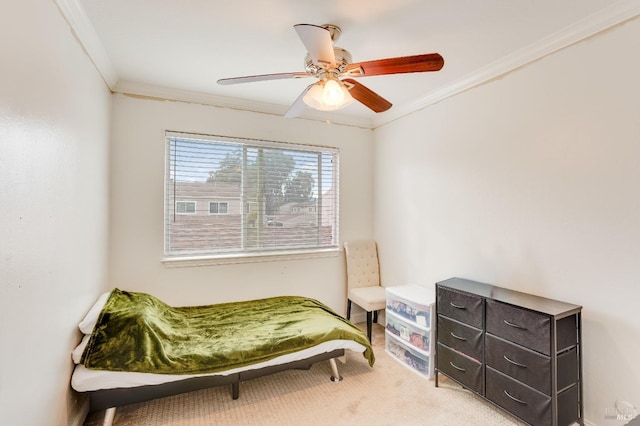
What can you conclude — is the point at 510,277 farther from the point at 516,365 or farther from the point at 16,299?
the point at 16,299

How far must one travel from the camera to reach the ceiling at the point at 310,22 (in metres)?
1.73

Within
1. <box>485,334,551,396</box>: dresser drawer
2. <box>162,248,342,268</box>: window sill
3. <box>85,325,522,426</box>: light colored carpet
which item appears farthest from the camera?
<box>162,248,342,268</box>: window sill

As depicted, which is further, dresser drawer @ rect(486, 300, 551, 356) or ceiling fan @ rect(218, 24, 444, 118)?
dresser drawer @ rect(486, 300, 551, 356)

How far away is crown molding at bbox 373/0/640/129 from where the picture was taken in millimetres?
1714

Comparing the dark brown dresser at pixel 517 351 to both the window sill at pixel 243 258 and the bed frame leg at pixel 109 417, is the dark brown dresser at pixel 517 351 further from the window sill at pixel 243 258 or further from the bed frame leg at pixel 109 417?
the bed frame leg at pixel 109 417

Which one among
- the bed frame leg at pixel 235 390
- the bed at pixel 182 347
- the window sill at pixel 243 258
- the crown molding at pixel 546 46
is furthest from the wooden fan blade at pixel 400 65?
the bed frame leg at pixel 235 390

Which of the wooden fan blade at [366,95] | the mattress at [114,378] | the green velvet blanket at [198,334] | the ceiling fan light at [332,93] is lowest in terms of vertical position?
the mattress at [114,378]

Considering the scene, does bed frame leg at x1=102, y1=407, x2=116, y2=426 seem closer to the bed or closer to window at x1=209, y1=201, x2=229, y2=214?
the bed

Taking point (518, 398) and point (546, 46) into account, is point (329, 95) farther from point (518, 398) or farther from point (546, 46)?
point (518, 398)

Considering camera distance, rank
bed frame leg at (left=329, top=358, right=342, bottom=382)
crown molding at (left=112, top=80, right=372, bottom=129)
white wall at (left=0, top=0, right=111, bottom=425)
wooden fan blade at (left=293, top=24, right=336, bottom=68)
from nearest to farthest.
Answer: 1. white wall at (left=0, top=0, right=111, bottom=425)
2. wooden fan blade at (left=293, top=24, right=336, bottom=68)
3. bed frame leg at (left=329, top=358, right=342, bottom=382)
4. crown molding at (left=112, top=80, right=372, bottom=129)

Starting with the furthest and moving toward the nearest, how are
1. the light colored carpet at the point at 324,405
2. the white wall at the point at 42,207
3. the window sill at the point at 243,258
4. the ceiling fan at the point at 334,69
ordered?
the window sill at the point at 243,258 < the light colored carpet at the point at 324,405 < the ceiling fan at the point at 334,69 < the white wall at the point at 42,207

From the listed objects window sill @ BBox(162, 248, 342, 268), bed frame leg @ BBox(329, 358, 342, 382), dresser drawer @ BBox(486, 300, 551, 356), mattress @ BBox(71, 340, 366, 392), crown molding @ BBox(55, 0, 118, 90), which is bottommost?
bed frame leg @ BBox(329, 358, 342, 382)

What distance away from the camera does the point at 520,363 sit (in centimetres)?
190
